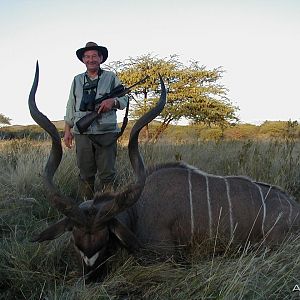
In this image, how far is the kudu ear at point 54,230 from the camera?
322cm

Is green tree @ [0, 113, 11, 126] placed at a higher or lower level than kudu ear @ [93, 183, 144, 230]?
higher

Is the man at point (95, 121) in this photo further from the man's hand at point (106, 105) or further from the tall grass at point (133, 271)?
the tall grass at point (133, 271)

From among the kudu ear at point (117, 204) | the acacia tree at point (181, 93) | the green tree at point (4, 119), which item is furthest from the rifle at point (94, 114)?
the green tree at point (4, 119)

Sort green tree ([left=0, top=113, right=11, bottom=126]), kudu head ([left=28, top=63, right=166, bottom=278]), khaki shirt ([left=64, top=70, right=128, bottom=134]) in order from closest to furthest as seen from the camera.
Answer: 1. kudu head ([left=28, top=63, right=166, bottom=278])
2. khaki shirt ([left=64, top=70, right=128, bottom=134])
3. green tree ([left=0, top=113, right=11, bottom=126])

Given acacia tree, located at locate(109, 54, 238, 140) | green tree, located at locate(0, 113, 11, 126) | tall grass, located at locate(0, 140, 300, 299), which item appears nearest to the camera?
tall grass, located at locate(0, 140, 300, 299)

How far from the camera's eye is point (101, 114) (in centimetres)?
473

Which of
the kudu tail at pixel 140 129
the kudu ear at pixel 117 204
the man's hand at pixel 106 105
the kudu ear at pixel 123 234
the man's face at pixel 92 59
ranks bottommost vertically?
the kudu ear at pixel 123 234


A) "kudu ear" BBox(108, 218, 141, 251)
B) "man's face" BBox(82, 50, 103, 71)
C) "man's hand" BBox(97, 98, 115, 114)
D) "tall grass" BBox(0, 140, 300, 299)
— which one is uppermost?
"man's face" BBox(82, 50, 103, 71)

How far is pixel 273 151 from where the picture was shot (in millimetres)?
6562

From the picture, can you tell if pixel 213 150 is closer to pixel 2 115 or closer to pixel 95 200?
pixel 95 200

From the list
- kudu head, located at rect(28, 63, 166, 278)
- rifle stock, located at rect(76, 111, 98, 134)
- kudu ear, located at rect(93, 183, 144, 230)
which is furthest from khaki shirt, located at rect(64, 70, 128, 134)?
kudu ear, located at rect(93, 183, 144, 230)

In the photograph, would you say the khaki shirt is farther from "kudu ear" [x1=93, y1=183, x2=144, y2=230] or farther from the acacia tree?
the acacia tree

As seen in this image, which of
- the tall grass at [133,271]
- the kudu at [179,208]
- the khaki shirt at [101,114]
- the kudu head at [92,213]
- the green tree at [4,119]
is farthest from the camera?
the green tree at [4,119]

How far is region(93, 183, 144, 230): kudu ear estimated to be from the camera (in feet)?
10.3
